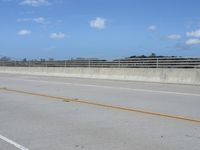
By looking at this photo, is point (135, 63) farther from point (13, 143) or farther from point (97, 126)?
point (13, 143)

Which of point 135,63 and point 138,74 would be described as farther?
point 135,63

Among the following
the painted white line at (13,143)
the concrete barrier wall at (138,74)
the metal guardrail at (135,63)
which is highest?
the metal guardrail at (135,63)

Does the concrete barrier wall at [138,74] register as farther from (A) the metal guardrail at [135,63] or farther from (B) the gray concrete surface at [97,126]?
(B) the gray concrete surface at [97,126]

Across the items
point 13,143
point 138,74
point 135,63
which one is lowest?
point 13,143

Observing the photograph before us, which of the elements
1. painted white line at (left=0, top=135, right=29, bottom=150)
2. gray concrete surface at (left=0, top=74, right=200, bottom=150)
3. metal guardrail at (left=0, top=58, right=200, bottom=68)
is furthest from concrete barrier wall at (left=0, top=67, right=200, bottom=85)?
painted white line at (left=0, top=135, right=29, bottom=150)

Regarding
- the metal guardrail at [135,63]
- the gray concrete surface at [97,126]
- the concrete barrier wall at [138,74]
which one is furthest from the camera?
the metal guardrail at [135,63]

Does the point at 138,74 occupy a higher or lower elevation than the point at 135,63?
lower

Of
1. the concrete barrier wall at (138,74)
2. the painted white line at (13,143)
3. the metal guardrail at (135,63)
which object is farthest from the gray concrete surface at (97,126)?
the metal guardrail at (135,63)

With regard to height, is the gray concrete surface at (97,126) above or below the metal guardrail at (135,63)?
below

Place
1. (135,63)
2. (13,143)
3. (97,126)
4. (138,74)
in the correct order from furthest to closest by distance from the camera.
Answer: (135,63) → (138,74) → (97,126) → (13,143)

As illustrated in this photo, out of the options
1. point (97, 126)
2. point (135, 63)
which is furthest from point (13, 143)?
point (135, 63)

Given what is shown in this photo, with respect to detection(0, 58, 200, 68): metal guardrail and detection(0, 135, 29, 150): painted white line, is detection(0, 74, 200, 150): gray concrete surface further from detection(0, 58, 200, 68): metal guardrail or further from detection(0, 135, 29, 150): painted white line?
detection(0, 58, 200, 68): metal guardrail

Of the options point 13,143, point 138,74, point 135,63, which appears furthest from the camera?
point 135,63

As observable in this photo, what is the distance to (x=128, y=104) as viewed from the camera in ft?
A: 46.6
